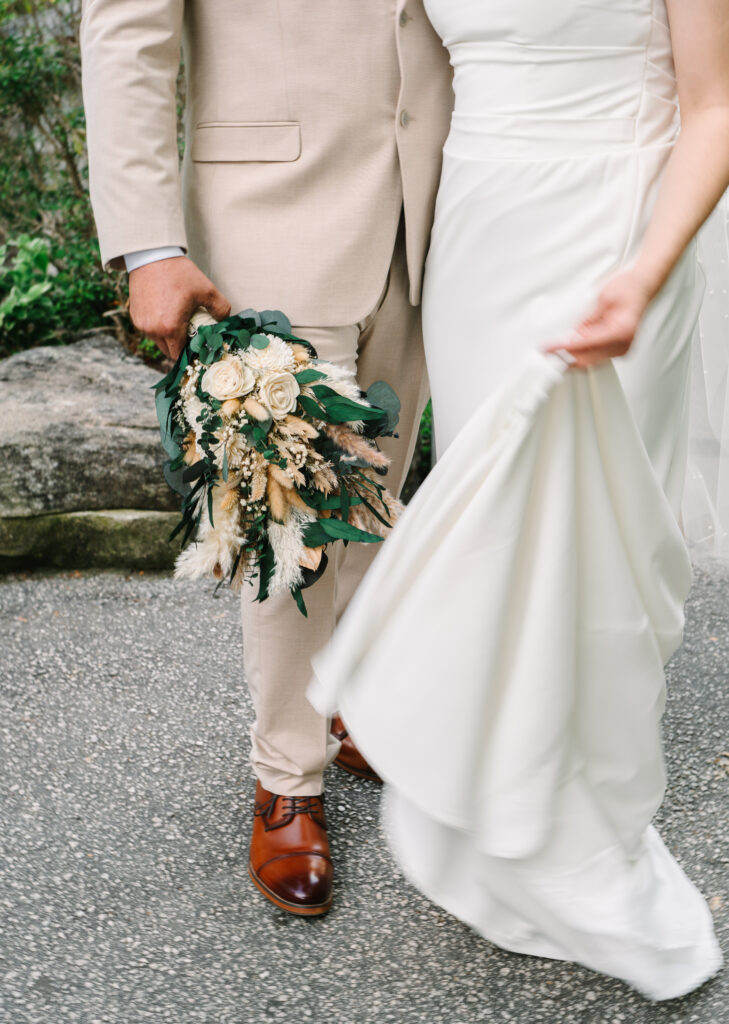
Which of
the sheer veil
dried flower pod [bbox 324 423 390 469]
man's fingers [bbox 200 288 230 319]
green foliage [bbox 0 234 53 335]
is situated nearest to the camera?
dried flower pod [bbox 324 423 390 469]

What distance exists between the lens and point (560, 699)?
5.40ft

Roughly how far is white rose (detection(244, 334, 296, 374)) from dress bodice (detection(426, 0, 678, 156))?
1.80ft

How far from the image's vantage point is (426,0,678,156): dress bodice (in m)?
1.73

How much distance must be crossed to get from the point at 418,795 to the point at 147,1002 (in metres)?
0.67

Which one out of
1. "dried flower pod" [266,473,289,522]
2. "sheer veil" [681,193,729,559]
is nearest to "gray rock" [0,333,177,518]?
"sheer veil" [681,193,729,559]

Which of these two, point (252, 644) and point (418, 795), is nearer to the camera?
point (418, 795)

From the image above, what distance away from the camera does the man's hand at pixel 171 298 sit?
6.31ft

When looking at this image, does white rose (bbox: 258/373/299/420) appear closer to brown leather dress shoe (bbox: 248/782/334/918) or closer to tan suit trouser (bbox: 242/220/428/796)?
tan suit trouser (bbox: 242/220/428/796)

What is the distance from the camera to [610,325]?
160cm

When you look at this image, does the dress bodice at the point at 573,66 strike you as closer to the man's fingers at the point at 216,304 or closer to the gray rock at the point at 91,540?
the man's fingers at the point at 216,304

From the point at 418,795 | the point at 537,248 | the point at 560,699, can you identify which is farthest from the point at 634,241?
the point at 418,795

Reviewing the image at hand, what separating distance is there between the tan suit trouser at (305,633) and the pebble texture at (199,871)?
25 cm

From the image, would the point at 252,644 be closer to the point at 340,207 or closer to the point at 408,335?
the point at 408,335

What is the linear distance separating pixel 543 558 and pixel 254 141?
3.21 ft
